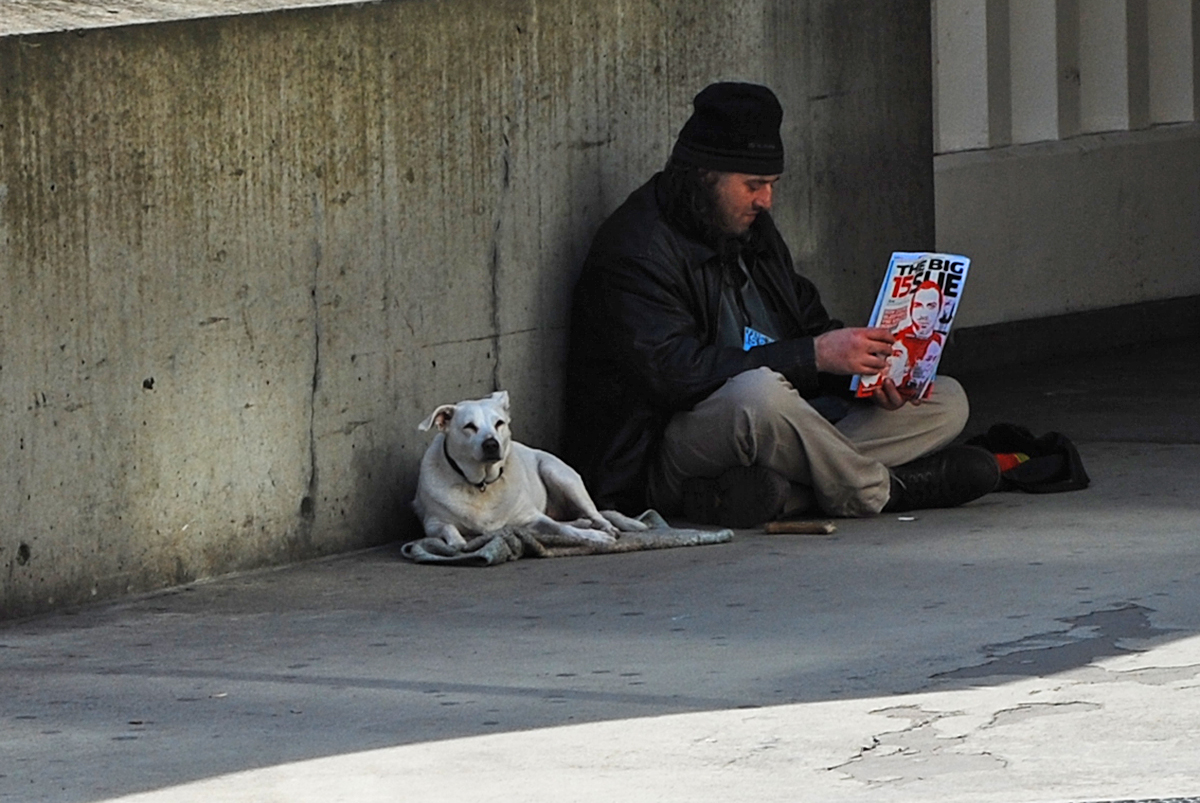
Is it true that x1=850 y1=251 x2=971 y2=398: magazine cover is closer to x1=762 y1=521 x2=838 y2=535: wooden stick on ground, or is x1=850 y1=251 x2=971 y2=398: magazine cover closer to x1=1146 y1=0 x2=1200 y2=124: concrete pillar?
x1=762 y1=521 x2=838 y2=535: wooden stick on ground

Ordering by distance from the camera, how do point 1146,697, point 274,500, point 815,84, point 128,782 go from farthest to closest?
point 815,84
point 274,500
point 1146,697
point 128,782

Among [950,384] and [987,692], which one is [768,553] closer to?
[950,384]

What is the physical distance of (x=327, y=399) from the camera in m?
7.48

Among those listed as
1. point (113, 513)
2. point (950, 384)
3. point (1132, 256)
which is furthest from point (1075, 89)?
point (113, 513)

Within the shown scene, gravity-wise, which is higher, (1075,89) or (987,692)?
(1075,89)

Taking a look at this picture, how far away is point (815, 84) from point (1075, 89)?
8.00 ft

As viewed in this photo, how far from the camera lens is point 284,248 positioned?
729cm

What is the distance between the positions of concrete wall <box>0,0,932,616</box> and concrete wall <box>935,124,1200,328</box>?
2.33m

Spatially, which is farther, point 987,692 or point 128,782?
point 987,692

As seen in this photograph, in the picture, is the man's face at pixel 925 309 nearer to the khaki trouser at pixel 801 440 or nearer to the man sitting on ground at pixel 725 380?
the man sitting on ground at pixel 725 380

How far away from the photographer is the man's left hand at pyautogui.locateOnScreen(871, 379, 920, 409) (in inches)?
308

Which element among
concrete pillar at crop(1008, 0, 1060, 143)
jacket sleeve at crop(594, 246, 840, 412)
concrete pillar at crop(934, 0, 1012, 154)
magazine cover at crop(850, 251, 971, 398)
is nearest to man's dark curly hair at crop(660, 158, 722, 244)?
jacket sleeve at crop(594, 246, 840, 412)

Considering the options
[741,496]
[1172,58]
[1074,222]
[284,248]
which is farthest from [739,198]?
[1172,58]

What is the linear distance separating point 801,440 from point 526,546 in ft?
3.03
